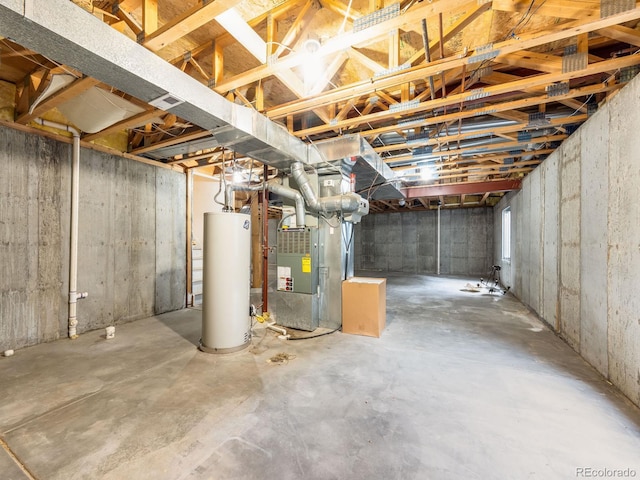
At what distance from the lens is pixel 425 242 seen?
31.3 ft

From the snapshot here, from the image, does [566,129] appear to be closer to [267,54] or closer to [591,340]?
[591,340]

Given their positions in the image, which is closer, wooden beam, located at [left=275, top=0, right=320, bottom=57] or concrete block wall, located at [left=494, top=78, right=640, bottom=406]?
wooden beam, located at [left=275, top=0, right=320, bottom=57]

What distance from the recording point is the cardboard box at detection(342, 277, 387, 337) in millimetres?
3262

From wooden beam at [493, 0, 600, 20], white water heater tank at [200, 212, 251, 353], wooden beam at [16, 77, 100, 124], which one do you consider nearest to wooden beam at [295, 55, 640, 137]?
wooden beam at [493, 0, 600, 20]

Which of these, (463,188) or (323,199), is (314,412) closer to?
(323,199)

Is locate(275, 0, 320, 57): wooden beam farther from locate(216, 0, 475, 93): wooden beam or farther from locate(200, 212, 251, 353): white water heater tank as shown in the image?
locate(200, 212, 251, 353): white water heater tank

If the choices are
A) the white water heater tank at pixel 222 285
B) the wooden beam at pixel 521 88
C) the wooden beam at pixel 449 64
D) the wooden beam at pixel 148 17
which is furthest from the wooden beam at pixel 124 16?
the wooden beam at pixel 521 88

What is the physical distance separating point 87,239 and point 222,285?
2.11 metres

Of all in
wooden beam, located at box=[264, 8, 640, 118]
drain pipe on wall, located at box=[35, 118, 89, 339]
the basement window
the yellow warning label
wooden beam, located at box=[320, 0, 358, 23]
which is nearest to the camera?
wooden beam, located at box=[264, 8, 640, 118]

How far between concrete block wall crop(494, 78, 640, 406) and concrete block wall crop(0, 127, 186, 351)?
5.27m

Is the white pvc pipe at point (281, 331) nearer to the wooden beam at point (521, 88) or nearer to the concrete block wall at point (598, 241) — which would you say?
the wooden beam at point (521, 88)

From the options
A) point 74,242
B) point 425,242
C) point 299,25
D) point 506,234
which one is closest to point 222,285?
point 74,242

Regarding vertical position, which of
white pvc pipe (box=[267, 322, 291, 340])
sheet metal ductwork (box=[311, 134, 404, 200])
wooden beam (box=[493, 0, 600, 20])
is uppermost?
wooden beam (box=[493, 0, 600, 20])

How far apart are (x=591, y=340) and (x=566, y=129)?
2274 millimetres
